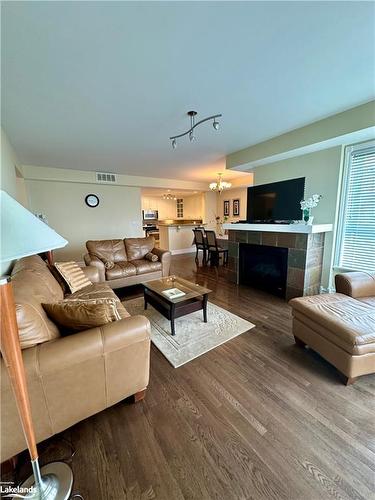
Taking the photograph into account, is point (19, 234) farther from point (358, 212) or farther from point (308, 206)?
point (358, 212)

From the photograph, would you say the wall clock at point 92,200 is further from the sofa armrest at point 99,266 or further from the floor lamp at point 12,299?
the floor lamp at point 12,299

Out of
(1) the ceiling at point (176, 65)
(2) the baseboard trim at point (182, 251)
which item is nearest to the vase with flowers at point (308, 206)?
(1) the ceiling at point (176, 65)

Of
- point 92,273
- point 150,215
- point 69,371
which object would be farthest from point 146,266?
point 150,215

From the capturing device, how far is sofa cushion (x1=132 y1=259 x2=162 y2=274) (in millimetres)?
3816

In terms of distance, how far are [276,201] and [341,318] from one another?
2.36 meters

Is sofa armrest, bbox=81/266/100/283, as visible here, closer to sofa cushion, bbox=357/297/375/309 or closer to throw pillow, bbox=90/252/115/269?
throw pillow, bbox=90/252/115/269

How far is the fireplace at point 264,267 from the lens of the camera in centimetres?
350

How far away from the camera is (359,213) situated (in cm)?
300

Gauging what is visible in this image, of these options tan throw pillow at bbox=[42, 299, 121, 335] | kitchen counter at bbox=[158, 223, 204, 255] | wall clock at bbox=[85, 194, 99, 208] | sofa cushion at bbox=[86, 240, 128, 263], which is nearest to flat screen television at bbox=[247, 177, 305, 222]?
sofa cushion at bbox=[86, 240, 128, 263]

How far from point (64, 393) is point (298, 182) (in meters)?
3.77

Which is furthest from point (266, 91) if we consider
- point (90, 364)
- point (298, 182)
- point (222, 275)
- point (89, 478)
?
point (222, 275)

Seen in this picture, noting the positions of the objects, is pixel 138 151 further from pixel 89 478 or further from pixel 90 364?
pixel 89 478

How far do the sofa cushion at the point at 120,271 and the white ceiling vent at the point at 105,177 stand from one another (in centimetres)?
262

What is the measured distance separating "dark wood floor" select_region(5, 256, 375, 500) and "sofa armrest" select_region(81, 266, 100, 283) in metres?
1.75
